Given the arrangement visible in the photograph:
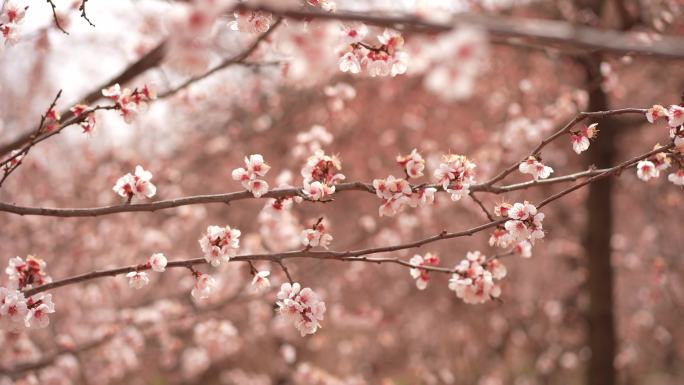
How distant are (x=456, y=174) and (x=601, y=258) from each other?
12.7 feet

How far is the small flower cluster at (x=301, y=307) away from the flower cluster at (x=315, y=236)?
0.21m

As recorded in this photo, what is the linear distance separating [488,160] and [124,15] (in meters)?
4.43

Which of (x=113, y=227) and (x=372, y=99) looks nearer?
(x=113, y=227)

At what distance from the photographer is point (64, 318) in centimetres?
743

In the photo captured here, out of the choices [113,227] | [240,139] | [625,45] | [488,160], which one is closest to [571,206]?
[488,160]

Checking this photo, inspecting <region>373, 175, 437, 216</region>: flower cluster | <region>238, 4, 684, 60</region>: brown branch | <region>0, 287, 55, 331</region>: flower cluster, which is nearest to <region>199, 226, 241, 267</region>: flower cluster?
<region>373, 175, 437, 216</region>: flower cluster

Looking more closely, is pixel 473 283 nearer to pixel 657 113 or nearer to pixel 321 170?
pixel 321 170

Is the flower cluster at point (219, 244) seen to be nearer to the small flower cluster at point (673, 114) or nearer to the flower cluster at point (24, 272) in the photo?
the flower cluster at point (24, 272)

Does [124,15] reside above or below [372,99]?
above

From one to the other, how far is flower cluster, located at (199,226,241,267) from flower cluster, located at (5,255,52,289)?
32.8 inches

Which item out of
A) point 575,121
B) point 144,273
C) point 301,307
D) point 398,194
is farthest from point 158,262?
point 575,121

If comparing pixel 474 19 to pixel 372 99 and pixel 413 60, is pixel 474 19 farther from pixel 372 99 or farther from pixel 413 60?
pixel 372 99

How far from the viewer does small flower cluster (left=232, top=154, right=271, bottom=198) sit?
8.68ft

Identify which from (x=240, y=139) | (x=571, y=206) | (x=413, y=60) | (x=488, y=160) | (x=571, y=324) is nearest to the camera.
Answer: (x=413, y=60)
